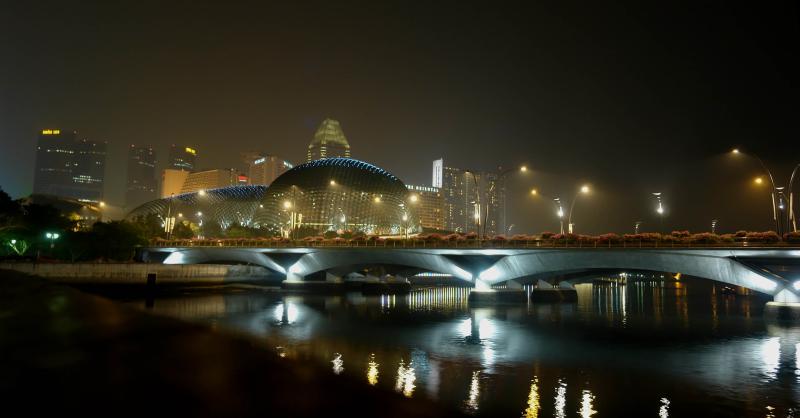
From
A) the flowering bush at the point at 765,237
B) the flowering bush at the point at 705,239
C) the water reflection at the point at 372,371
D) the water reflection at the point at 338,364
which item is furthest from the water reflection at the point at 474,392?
the flowering bush at the point at 765,237

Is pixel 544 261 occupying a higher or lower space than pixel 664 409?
higher

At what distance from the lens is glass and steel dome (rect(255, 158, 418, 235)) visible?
140125mm

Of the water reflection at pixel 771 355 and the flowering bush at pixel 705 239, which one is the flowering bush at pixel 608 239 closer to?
the flowering bush at pixel 705 239

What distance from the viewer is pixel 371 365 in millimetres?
23594

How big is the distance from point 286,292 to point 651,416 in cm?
6417

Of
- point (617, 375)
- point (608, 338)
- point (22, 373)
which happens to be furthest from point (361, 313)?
point (22, 373)

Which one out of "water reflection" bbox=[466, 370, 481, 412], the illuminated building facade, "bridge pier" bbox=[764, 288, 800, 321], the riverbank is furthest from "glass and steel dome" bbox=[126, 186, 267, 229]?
"water reflection" bbox=[466, 370, 481, 412]

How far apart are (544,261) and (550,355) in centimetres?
2518

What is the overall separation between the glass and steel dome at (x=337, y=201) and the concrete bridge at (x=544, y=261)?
52259 millimetres

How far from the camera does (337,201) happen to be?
14288 cm

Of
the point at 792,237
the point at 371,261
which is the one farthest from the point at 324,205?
the point at 792,237

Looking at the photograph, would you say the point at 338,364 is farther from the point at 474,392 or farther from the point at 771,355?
the point at 771,355

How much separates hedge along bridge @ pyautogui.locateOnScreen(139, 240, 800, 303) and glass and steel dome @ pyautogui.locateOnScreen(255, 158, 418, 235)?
49.8m

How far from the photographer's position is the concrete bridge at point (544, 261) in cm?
4200
